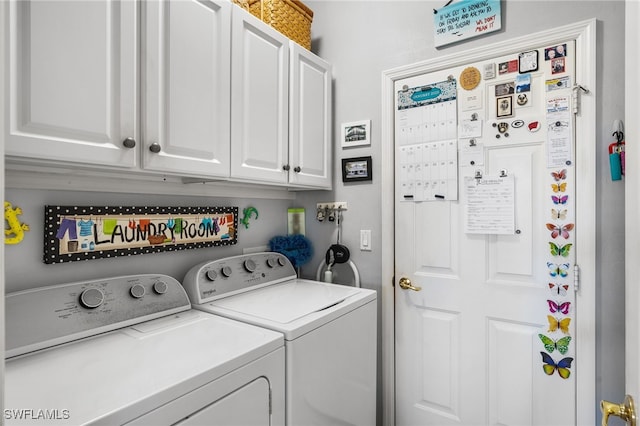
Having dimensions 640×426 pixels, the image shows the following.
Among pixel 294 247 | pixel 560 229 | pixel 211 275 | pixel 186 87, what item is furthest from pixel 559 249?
pixel 186 87

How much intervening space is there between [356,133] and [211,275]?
1.17m

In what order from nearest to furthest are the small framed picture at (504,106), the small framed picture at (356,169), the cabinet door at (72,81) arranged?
the cabinet door at (72,81)
the small framed picture at (504,106)
the small framed picture at (356,169)

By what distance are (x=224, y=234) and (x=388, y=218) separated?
919 mm

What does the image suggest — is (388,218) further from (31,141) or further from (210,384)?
A: (31,141)

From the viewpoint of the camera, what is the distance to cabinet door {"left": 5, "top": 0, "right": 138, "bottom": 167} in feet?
3.04

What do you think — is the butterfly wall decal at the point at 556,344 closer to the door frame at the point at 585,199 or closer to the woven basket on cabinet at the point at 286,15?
the door frame at the point at 585,199

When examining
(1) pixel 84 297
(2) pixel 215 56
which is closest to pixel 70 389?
(1) pixel 84 297

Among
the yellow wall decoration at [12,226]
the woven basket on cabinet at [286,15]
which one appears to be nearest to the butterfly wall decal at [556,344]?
the woven basket on cabinet at [286,15]

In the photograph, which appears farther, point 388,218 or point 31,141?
point 388,218

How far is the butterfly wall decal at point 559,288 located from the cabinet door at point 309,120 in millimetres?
1250

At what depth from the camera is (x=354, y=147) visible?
→ 2.12 metres

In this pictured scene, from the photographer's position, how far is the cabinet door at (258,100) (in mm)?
1521

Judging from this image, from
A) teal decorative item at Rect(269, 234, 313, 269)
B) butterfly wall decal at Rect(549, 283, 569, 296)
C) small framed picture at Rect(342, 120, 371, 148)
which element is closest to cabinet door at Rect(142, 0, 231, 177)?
teal decorative item at Rect(269, 234, 313, 269)

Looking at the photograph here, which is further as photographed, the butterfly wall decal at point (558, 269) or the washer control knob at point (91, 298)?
the butterfly wall decal at point (558, 269)
